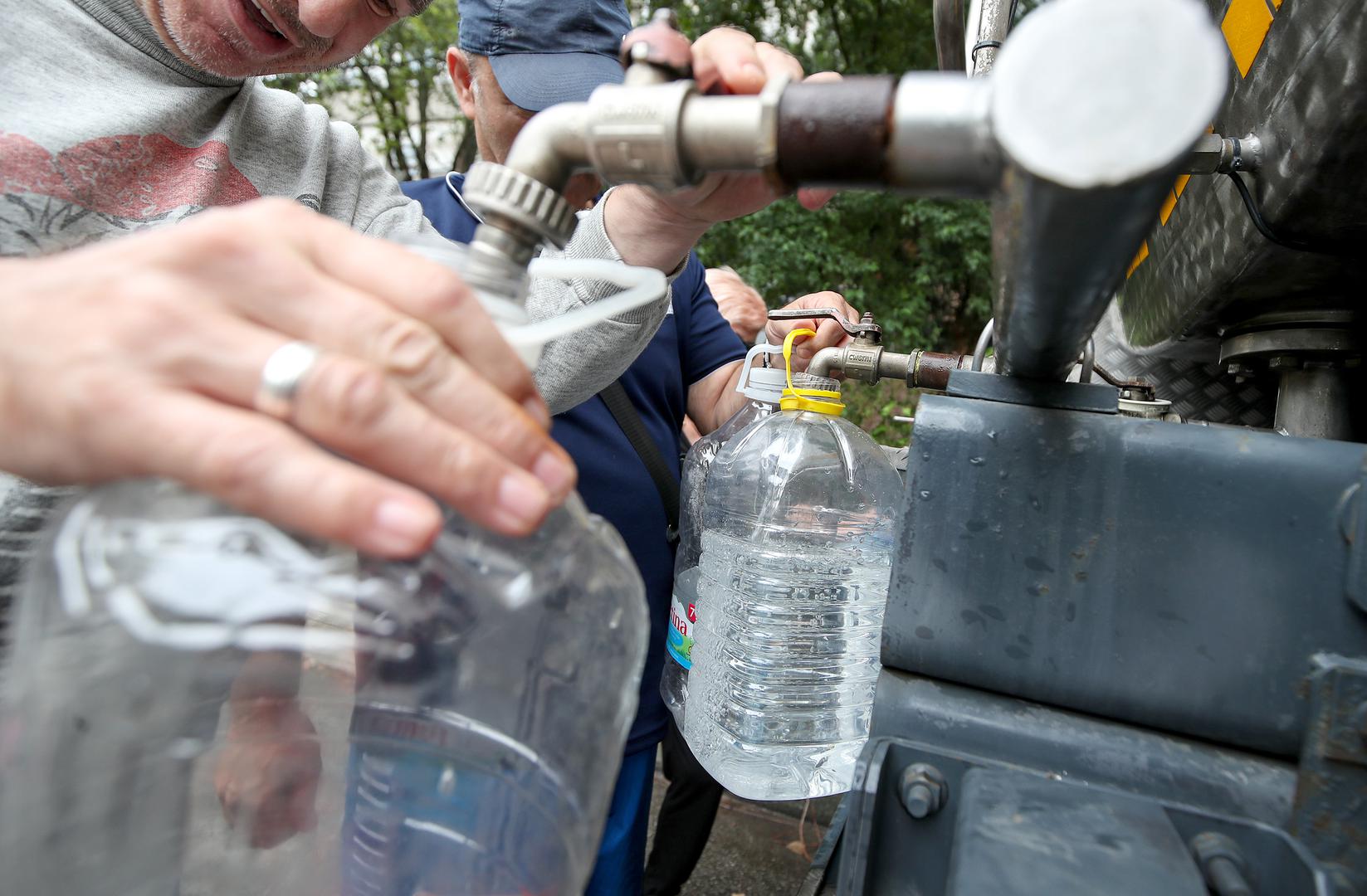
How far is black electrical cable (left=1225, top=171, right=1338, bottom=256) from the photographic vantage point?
2.59 feet

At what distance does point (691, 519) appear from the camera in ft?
7.45

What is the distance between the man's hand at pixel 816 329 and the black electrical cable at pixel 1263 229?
2.42 feet

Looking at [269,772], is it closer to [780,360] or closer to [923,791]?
[923,791]

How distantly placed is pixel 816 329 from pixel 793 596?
0.78m

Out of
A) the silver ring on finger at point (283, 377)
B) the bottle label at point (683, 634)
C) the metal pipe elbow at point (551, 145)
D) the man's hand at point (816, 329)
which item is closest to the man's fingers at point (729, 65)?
the metal pipe elbow at point (551, 145)

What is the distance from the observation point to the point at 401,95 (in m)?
10.2

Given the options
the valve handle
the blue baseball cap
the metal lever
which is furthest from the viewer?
the blue baseball cap

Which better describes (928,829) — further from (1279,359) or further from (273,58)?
(273,58)

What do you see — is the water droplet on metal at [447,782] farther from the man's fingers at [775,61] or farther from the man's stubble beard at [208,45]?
the man's stubble beard at [208,45]

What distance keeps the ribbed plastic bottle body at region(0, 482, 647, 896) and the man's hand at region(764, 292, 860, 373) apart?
0.93m

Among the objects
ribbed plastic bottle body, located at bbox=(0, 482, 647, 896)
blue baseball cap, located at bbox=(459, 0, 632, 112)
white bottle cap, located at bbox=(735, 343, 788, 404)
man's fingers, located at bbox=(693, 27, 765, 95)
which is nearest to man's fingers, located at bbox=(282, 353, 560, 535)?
ribbed plastic bottle body, located at bbox=(0, 482, 647, 896)

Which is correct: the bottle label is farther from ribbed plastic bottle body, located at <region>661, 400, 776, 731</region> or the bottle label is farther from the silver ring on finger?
the silver ring on finger

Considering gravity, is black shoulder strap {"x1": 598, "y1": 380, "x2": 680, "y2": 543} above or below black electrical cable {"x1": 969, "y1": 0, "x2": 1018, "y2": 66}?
below

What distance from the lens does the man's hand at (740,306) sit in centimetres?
284
